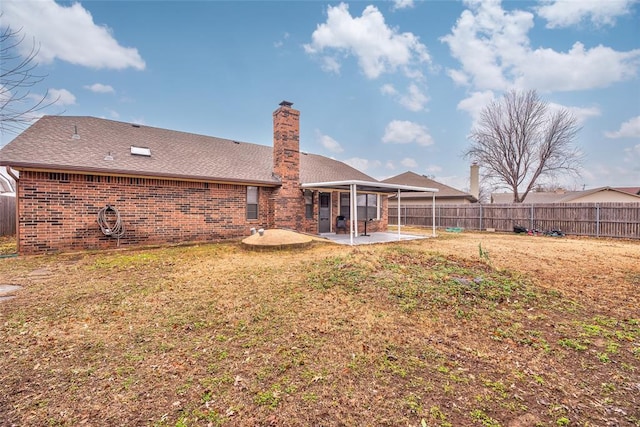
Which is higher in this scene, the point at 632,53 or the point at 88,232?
the point at 632,53

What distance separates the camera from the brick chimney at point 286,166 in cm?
1182

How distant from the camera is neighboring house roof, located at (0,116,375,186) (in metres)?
8.27

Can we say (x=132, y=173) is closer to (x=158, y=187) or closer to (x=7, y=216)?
(x=158, y=187)

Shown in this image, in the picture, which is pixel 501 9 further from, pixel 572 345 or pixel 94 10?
pixel 94 10

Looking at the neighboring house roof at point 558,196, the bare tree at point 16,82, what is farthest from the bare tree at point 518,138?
the bare tree at point 16,82

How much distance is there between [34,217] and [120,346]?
7.69 metres

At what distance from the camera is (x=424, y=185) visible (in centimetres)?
2703

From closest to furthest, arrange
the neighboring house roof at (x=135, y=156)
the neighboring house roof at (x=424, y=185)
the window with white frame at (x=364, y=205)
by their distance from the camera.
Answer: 1. the neighboring house roof at (x=135, y=156)
2. the window with white frame at (x=364, y=205)
3. the neighboring house roof at (x=424, y=185)

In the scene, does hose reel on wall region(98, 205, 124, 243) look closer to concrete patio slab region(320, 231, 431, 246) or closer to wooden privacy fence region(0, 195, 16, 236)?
concrete patio slab region(320, 231, 431, 246)

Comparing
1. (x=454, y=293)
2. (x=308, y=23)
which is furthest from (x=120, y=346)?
(x=308, y=23)

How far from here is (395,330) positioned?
345 cm

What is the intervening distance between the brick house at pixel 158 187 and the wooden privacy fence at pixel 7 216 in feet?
17.2

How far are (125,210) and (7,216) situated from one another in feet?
27.9

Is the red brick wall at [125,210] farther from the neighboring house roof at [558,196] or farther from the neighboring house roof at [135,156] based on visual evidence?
the neighboring house roof at [558,196]
